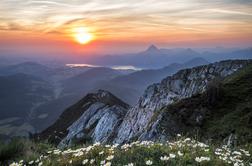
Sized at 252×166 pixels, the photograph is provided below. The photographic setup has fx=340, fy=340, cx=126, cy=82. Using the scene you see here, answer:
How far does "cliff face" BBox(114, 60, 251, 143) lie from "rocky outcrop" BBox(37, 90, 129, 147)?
6512mm

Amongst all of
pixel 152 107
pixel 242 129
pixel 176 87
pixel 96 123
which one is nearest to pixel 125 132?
pixel 152 107

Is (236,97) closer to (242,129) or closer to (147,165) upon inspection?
(242,129)

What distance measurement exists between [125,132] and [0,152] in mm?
46390

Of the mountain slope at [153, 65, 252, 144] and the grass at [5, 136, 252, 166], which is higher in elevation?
the grass at [5, 136, 252, 166]

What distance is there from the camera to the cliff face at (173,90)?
2263 inches

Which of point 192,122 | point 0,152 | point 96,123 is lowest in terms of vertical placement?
point 96,123

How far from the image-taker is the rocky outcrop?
70250 millimetres

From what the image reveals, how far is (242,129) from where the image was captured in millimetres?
23438

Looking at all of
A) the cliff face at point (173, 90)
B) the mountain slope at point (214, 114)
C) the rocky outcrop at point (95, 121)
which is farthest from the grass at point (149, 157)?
the rocky outcrop at point (95, 121)

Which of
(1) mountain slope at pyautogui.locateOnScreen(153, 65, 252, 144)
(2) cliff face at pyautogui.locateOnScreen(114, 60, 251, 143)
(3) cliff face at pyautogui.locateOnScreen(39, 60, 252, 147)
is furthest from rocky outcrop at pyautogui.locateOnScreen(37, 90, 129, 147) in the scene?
(1) mountain slope at pyautogui.locateOnScreen(153, 65, 252, 144)

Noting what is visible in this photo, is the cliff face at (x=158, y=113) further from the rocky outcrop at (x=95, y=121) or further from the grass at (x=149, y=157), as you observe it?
the grass at (x=149, y=157)

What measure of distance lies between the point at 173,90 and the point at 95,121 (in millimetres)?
28483

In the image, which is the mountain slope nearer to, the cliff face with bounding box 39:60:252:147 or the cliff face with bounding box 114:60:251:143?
the cliff face with bounding box 39:60:252:147

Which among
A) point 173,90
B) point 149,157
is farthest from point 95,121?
point 149,157
